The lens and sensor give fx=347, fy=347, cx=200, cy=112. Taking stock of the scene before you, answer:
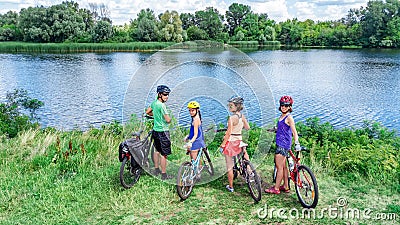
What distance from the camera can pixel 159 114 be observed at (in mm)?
5469

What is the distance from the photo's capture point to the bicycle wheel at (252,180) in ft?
17.0

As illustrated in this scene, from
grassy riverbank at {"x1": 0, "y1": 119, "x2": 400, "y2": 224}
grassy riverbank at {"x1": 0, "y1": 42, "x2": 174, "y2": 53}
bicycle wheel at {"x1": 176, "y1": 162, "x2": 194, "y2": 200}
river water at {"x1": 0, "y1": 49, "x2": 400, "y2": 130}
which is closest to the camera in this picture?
grassy riverbank at {"x1": 0, "y1": 119, "x2": 400, "y2": 224}

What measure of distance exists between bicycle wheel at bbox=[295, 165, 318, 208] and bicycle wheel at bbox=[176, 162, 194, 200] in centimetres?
164

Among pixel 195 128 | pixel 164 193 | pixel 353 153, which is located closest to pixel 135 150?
pixel 164 193

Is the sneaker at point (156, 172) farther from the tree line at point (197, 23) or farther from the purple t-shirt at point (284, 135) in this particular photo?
the tree line at point (197, 23)

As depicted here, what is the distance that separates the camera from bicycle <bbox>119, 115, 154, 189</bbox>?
A: 5551 millimetres

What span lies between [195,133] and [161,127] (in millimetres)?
593

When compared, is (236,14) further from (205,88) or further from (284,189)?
(284,189)

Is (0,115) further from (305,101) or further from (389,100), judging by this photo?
(389,100)

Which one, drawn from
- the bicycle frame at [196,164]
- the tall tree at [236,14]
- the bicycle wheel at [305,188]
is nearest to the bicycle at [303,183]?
the bicycle wheel at [305,188]

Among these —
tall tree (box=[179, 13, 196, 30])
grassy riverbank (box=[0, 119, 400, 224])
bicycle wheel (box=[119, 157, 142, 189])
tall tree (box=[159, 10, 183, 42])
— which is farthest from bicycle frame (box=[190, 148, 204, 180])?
tall tree (box=[179, 13, 196, 30])

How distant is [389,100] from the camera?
19828 millimetres

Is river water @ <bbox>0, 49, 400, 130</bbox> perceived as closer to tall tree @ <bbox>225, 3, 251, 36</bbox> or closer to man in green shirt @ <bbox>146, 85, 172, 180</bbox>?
man in green shirt @ <bbox>146, 85, 172, 180</bbox>

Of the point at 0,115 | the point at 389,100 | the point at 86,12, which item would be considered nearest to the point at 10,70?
the point at 0,115
